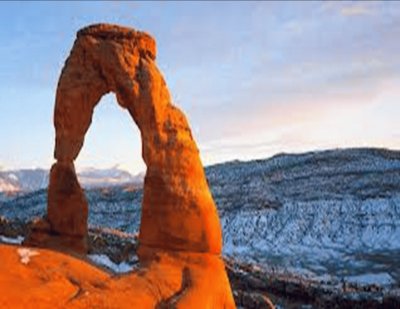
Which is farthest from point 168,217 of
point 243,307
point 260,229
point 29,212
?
point 29,212

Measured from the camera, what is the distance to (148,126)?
51.5ft

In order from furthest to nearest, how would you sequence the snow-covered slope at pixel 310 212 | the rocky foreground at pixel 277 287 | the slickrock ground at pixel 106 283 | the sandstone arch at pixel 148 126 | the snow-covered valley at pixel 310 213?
the snow-covered slope at pixel 310 212, the snow-covered valley at pixel 310 213, the rocky foreground at pixel 277 287, the sandstone arch at pixel 148 126, the slickrock ground at pixel 106 283

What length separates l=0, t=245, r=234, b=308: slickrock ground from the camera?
12.0 meters

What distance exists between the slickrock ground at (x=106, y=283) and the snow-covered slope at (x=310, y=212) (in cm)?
3222

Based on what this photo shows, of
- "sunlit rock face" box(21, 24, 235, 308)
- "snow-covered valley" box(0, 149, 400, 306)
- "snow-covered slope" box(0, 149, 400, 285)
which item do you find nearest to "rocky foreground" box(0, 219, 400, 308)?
"snow-covered valley" box(0, 149, 400, 306)

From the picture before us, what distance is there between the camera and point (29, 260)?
13.1 meters

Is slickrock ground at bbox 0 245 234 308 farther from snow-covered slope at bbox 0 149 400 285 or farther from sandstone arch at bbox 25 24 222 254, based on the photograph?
snow-covered slope at bbox 0 149 400 285

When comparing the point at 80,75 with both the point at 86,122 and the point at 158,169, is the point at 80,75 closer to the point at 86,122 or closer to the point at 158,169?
the point at 86,122

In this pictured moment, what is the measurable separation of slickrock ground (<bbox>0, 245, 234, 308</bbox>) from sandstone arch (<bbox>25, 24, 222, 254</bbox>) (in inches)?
21.2

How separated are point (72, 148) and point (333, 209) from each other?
55569mm

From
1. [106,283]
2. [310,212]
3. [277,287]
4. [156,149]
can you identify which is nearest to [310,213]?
[310,212]

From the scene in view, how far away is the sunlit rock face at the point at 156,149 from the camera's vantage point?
15391 millimetres

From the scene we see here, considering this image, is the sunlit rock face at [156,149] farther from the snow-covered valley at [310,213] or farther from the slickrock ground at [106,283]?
the snow-covered valley at [310,213]

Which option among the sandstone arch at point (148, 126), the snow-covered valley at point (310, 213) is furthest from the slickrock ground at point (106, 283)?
the snow-covered valley at point (310, 213)
